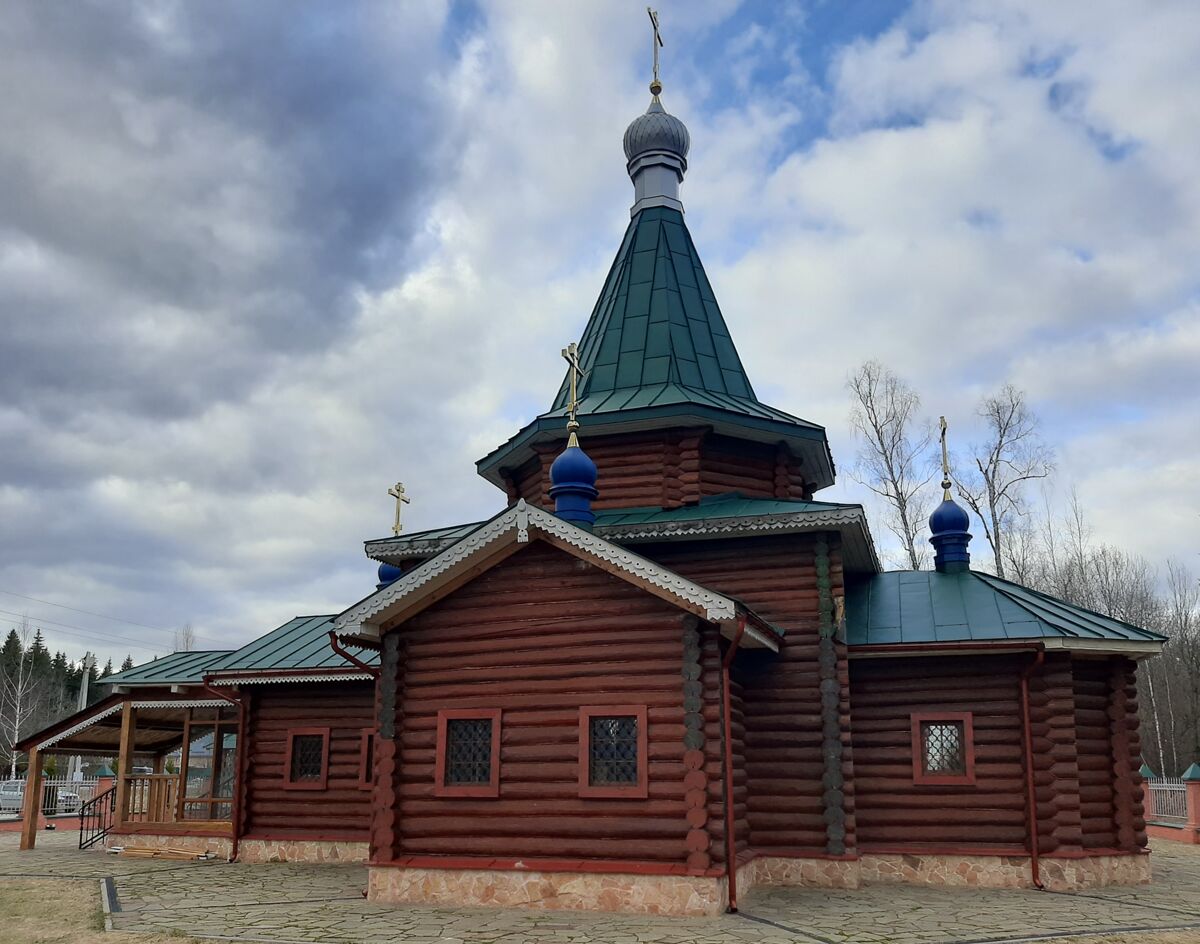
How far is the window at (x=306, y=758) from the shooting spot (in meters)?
16.1

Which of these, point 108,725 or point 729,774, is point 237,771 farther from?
point 729,774

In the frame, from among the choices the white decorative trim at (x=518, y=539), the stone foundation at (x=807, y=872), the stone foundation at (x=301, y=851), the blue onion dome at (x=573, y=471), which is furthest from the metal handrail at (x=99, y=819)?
the stone foundation at (x=807, y=872)

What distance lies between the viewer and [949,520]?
1641 cm

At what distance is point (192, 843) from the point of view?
1656cm

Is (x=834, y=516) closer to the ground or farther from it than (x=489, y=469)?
closer to the ground

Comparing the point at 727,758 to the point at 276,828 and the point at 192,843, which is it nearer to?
the point at 276,828

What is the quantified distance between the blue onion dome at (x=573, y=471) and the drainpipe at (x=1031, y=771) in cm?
596

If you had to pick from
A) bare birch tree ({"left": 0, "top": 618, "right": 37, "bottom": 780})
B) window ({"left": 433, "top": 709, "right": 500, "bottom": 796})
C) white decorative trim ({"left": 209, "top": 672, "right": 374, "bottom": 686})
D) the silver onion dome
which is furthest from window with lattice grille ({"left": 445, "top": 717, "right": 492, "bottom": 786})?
bare birch tree ({"left": 0, "top": 618, "right": 37, "bottom": 780})

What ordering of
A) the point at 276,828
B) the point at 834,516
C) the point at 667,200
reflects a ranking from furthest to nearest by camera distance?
the point at 667,200 → the point at 276,828 → the point at 834,516

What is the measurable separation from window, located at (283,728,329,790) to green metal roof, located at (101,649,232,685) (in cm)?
191

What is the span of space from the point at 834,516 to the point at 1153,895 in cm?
566

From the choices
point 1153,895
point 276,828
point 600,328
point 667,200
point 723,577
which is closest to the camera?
point 1153,895

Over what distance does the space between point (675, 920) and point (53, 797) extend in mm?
25139

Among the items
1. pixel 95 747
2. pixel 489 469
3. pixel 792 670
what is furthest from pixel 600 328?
pixel 95 747
